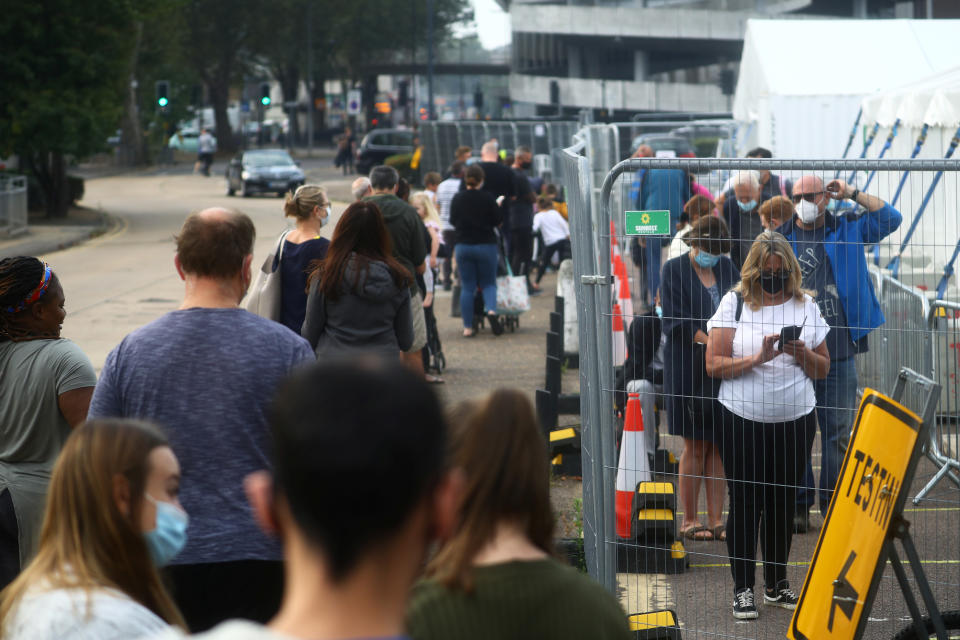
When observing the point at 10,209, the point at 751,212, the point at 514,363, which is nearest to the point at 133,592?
the point at 751,212

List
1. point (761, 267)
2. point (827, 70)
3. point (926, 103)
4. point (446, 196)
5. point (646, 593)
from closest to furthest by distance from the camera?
point (761, 267) < point (646, 593) < point (926, 103) < point (446, 196) < point (827, 70)

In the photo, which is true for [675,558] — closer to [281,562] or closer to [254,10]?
[281,562]

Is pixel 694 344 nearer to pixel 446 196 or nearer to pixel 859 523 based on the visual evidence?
pixel 859 523

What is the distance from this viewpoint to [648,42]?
2717 inches

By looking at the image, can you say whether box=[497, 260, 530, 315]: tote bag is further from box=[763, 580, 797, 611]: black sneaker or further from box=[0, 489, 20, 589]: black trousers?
box=[0, 489, 20, 589]: black trousers

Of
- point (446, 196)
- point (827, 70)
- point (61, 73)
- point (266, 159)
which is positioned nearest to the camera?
point (446, 196)

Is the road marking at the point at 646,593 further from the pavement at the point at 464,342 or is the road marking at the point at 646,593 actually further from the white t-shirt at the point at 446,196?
the white t-shirt at the point at 446,196

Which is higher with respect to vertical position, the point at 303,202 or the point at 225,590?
the point at 303,202

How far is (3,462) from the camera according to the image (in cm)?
419

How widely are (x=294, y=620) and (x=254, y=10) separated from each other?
6650cm

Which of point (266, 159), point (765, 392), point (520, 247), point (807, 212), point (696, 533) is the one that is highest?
point (266, 159)

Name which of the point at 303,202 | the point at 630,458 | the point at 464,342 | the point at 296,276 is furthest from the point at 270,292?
the point at 464,342

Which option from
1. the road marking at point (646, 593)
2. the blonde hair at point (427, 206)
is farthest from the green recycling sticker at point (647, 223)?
the blonde hair at point (427, 206)

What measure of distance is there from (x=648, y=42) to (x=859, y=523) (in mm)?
67798
